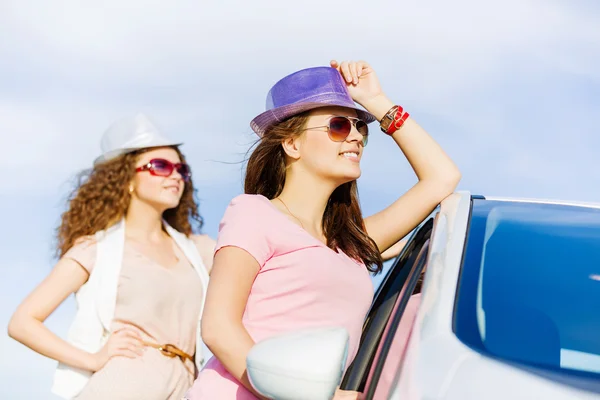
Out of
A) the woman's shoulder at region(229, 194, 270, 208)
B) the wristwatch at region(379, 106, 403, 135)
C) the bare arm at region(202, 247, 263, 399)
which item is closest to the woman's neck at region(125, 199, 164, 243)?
the wristwatch at region(379, 106, 403, 135)

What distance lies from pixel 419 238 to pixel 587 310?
35.1 inches

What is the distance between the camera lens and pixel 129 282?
174 inches

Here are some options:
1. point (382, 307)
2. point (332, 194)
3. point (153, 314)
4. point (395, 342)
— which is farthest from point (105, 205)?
point (395, 342)

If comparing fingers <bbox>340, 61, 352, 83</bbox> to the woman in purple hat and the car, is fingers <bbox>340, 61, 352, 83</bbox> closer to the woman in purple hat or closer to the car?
the woman in purple hat

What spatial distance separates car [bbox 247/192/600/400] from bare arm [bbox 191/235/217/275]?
88.1 inches

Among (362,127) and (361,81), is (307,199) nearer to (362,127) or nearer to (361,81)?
(362,127)

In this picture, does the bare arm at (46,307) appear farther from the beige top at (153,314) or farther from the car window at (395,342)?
the car window at (395,342)

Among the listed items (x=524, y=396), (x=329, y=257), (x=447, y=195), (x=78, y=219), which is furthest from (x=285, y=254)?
(x=78, y=219)

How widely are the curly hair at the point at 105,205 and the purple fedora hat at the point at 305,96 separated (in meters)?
1.79

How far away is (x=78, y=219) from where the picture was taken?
4918 mm

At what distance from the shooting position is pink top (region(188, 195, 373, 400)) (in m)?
2.54

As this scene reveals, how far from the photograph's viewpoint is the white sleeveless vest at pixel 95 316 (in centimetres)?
441

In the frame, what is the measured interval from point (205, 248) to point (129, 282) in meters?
0.64

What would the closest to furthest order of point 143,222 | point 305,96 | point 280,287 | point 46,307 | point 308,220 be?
point 280,287 → point 308,220 → point 305,96 → point 46,307 → point 143,222
